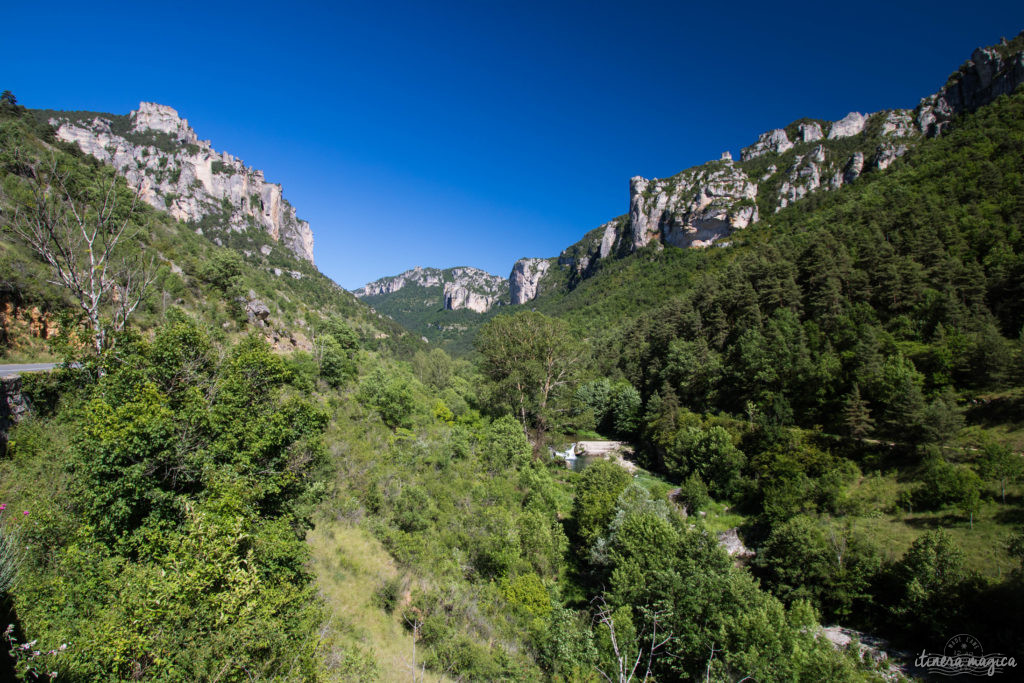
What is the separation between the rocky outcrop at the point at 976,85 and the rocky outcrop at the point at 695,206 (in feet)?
112

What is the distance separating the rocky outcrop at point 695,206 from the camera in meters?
102

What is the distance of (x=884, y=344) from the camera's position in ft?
100

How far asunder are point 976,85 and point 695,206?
51508mm

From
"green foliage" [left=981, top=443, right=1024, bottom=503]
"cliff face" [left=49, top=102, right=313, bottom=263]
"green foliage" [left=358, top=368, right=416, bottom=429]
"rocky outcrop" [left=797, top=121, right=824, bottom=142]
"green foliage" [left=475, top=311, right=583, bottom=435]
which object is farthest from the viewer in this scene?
"rocky outcrop" [left=797, top=121, right=824, bottom=142]

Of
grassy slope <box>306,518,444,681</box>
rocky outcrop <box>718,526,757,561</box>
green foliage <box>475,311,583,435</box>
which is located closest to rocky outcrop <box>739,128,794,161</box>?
green foliage <box>475,311,583,435</box>

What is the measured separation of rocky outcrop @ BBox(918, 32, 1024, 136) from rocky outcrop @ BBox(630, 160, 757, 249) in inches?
1342

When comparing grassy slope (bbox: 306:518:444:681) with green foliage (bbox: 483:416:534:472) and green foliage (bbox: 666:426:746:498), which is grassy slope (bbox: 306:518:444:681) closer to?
green foliage (bbox: 483:416:534:472)

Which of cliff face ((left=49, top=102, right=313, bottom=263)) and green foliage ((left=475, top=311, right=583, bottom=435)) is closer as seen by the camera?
green foliage ((left=475, top=311, right=583, bottom=435))

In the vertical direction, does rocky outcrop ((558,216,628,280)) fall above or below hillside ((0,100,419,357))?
above

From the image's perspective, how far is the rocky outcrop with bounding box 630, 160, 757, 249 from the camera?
335 feet

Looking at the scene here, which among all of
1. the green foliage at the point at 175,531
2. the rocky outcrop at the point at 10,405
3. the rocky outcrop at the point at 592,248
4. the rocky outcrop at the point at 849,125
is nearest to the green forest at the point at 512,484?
the green foliage at the point at 175,531

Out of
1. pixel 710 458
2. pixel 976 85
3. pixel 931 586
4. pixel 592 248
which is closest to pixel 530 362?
pixel 710 458

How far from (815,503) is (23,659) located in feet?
98.2

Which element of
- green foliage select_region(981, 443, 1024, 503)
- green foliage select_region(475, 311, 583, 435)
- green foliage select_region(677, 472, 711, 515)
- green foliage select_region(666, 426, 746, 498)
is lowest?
green foliage select_region(677, 472, 711, 515)
